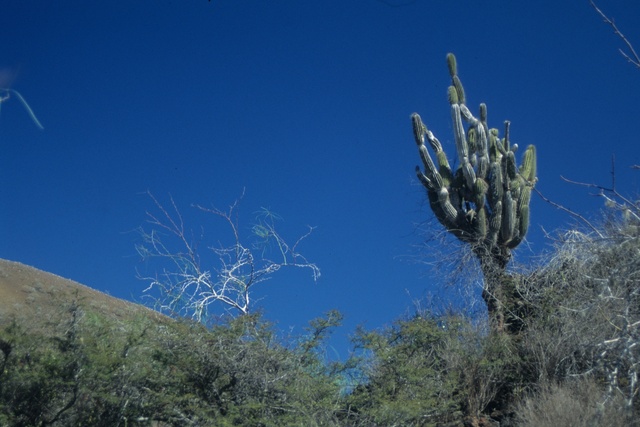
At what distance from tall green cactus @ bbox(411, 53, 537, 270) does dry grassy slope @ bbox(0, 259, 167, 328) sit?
6772 mm

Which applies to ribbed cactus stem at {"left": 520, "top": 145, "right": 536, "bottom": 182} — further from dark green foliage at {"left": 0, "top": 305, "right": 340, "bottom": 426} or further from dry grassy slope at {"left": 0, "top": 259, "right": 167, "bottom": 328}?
dry grassy slope at {"left": 0, "top": 259, "right": 167, "bottom": 328}

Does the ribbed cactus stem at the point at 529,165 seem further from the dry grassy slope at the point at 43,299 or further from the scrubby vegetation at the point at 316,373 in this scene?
the dry grassy slope at the point at 43,299

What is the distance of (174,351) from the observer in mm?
10641

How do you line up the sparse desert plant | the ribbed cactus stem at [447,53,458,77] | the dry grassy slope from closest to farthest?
the sparse desert plant < the dry grassy slope < the ribbed cactus stem at [447,53,458,77]

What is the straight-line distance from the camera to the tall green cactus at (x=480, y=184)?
15398 millimetres

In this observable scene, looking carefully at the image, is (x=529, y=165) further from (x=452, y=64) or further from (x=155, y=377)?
(x=155, y=377)

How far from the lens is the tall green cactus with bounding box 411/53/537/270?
1540 cm

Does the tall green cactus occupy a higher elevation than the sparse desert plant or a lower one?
higher

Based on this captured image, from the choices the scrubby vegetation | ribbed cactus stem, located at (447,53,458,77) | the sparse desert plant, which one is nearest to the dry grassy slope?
the scrubby vegetation

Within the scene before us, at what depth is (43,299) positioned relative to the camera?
2186 centimetres

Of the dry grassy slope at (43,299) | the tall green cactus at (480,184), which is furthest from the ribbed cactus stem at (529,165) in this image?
the dry grassy slope at (43,299)

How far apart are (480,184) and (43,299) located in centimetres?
1330

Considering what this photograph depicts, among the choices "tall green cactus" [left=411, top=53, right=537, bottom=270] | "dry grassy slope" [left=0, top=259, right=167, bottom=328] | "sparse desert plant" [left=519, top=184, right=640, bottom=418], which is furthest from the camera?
"tall green cactus" [left=411, top=53, right=537, bottom=270]

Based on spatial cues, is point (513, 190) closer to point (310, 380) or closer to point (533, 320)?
point (533, 320)
